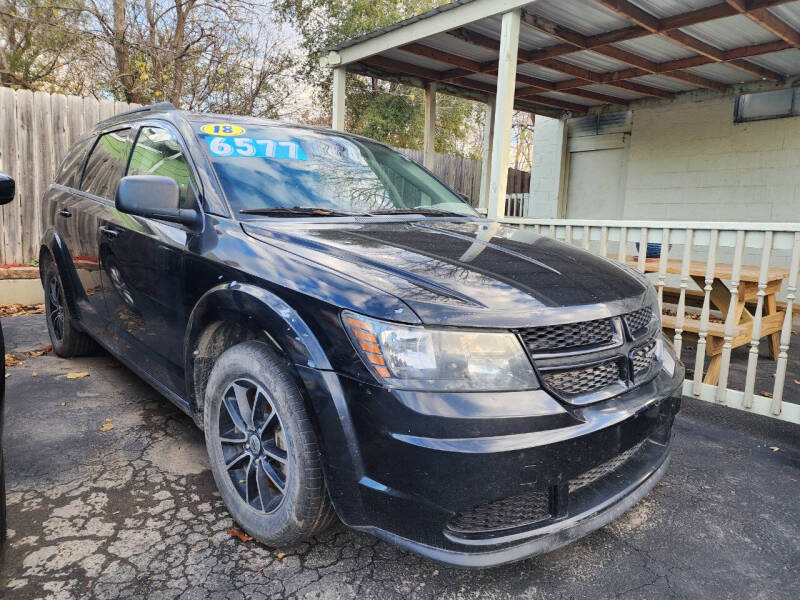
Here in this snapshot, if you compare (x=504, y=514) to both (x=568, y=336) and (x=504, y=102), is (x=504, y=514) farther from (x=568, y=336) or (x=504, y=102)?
(x=504, y=102)

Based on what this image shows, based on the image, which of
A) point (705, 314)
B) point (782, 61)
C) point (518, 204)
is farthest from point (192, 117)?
point (518, 204)

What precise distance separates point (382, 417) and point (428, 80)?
742cm

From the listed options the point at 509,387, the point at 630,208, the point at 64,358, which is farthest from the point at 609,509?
the point at 630,208

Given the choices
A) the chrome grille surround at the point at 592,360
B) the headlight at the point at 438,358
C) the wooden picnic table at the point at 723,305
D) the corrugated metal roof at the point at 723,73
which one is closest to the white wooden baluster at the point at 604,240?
the wooden picnic table at the point at 723,305

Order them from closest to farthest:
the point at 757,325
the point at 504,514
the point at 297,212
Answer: the point at 504,514
the point at 297,212
the point at 757,325

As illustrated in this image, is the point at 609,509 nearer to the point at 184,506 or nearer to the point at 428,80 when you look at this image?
the point at 184,506

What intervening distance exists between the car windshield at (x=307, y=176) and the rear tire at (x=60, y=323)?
2.05 metres

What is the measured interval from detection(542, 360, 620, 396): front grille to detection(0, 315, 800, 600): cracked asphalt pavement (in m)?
0.73

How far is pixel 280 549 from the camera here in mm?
2000

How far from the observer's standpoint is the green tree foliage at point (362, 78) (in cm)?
1648

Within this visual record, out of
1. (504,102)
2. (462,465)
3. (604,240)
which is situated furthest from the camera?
(504,102)

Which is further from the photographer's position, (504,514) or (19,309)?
(19,309)

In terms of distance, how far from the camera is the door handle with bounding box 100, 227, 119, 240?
9.69 feet

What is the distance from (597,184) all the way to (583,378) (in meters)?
8.53
